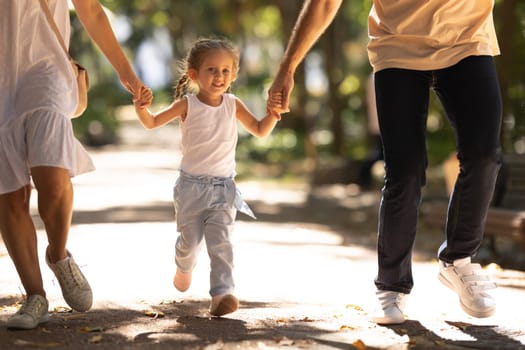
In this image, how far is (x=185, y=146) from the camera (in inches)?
217

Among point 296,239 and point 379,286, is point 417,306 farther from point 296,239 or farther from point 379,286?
point 296,239

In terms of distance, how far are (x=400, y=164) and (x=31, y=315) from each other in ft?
6.35

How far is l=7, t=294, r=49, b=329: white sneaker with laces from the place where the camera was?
4.80 meters

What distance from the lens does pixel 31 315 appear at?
15.9 ft

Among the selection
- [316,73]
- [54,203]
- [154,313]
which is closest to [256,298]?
[154,313]

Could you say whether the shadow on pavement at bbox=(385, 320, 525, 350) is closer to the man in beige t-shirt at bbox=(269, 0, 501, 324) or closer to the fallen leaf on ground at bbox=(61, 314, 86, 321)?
the man in beige t-shirt at bbox=(269, 0, 501, 324)

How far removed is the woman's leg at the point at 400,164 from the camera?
4980mm

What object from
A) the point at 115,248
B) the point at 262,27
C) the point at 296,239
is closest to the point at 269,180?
the point at 296,239

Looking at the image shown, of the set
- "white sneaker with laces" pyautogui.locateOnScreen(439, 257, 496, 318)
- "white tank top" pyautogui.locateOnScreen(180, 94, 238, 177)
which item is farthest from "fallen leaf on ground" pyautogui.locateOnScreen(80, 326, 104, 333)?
"white sneaker with laces" pyautogui.locateOnScreen(439, 257, 496, 318)

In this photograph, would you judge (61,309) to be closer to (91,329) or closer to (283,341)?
(91,329)

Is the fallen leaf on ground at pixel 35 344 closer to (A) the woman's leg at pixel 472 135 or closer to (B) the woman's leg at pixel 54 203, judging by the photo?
(B) the woman's leg at pixel 54 203

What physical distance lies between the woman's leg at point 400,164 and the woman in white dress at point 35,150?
150 cm

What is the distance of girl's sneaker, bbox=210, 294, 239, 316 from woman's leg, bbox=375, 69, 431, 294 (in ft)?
2.46

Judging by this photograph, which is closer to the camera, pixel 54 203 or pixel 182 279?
pixel 54 203
